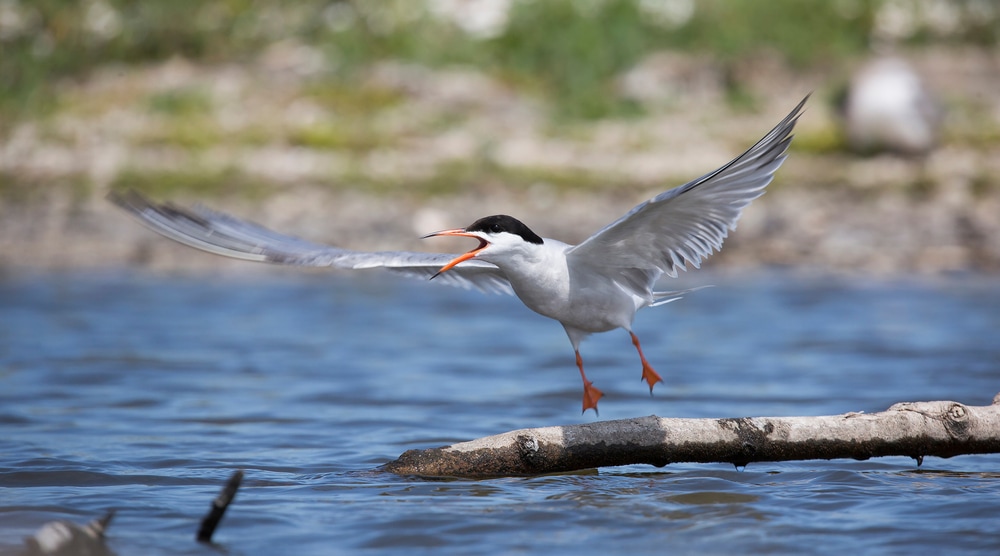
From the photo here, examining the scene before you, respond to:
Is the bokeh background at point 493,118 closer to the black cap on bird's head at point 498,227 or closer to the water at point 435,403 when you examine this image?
the water at point 435,403

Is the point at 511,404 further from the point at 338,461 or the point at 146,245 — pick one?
the point at 146,245

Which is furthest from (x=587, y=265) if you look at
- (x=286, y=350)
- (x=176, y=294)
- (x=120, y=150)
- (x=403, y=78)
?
(x=403, y=78)

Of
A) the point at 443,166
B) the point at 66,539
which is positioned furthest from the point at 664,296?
the point at 443,166

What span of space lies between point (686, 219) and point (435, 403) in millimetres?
3090

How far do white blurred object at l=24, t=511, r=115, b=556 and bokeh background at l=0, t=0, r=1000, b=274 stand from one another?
8016mm

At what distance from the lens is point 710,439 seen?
16.9ft

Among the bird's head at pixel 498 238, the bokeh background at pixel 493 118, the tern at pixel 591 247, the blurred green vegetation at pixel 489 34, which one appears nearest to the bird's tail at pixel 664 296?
the tern at pixel 591 247

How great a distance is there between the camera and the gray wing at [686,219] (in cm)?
506

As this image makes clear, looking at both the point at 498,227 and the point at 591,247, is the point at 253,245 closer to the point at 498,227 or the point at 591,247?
the point at 498,227

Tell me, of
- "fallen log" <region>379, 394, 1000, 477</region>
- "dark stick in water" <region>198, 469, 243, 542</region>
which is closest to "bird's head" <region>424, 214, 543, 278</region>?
"fallen log" <region>379, 394, 1000, 477</region>

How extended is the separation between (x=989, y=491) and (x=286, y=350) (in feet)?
20.6

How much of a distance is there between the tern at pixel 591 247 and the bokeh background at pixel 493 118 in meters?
6.38

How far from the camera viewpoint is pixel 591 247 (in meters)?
5.44

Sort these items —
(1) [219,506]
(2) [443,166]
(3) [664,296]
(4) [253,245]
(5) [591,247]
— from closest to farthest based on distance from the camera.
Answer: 1. (1) [219,506]
2. (5) [591,247]
3. (4) [253,245]
4. (3) [664,296]
5. (2) [443,166]
